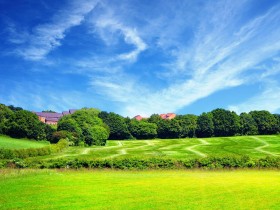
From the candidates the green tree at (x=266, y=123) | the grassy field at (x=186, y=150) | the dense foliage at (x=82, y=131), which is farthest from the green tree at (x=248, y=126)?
the dense foliage at (x=82, y=131)

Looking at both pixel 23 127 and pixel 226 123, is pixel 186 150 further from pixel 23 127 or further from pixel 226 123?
pixel 226 123

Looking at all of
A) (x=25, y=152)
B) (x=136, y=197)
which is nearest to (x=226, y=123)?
(x=25, y=152)

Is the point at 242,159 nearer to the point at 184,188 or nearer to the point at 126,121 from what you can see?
the point at 184,188

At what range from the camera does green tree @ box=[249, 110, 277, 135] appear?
5586 inches

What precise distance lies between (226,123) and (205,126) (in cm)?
877

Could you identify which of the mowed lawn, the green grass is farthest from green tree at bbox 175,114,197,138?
the mowed lawn

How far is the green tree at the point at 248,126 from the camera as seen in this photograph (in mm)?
141750

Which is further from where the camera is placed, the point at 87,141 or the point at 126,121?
the point at 126,121

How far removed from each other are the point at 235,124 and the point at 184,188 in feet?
404

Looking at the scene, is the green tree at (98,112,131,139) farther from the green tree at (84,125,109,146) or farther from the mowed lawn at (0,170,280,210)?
the mowed lawn at (0,170,280,210)

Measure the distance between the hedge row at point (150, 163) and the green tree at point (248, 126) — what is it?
3965 inches

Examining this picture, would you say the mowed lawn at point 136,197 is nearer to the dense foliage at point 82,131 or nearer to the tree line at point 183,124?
the dense foliage at point 82,131

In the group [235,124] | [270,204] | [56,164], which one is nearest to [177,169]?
[56,164]

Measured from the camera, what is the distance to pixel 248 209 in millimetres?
16250
